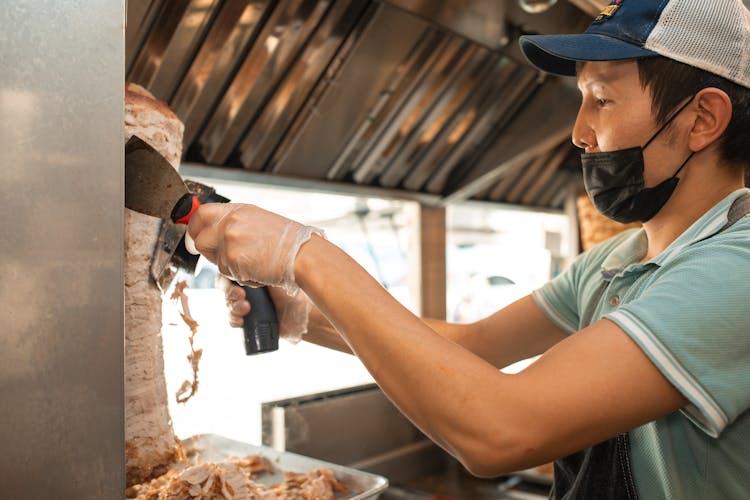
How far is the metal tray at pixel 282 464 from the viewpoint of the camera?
1.13m

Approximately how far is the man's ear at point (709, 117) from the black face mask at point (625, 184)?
0.02 meters

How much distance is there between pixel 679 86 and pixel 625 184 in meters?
0.17

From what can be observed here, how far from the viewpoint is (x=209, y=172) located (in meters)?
1.81

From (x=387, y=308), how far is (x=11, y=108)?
48 centimetres

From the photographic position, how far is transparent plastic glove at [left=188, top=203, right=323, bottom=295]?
875mm

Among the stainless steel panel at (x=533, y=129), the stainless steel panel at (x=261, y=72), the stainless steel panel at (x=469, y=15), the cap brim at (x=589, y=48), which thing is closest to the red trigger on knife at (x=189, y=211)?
the cap brim at (x=589, y=48)

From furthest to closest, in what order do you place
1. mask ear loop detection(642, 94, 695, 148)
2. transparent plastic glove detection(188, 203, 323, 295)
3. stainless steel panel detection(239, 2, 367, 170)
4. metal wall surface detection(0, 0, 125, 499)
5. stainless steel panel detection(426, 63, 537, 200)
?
stainless steel panel detection(426, 63, 537, 200) → stainless steel panel detection(239, 2, 367, 170) → mask ear loop detection(642, 94, 695, 148) → transparent plastic glove detection(188, 203, 323, 295) → metal wall surface detection(0, 0, 125, 499)

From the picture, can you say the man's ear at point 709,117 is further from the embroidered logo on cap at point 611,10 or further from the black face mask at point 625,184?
the embroidered logo on cap at point 611,10

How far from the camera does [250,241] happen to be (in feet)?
2.92

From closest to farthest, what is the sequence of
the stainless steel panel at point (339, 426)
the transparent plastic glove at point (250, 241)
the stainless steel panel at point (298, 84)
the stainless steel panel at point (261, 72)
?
the transparent plastic glove at point (250, 241) < the stainless steel panel at point (261, 72) < the stainless steel panel at point (298, 84) < the stainless steel panel at point (339, 426)

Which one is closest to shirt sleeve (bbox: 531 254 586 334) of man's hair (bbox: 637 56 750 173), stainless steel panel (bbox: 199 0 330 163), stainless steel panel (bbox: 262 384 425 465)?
man's hair (bbox: 637 56 750 173)

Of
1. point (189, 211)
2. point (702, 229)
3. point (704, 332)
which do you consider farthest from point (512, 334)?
point (189, 211)

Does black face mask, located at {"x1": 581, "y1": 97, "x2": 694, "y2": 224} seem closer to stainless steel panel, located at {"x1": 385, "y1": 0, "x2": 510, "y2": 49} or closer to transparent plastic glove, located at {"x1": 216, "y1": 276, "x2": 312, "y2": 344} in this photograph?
transparent plastic glove, located at {"x1": 216, "y1": 276, "x2": 312, "y2": 344}

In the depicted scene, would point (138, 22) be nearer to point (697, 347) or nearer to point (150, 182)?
point (150, 182)
